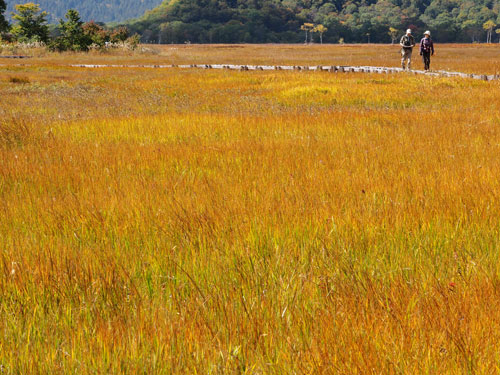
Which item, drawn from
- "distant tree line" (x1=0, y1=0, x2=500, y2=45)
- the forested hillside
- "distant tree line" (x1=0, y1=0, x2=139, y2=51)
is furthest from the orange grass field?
the forested hillside

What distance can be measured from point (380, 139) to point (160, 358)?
6.48 metres

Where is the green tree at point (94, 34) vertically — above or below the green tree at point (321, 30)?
below

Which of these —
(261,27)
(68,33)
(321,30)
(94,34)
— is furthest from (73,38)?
(321,30)

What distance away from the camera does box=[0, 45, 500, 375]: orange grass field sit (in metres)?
2.03

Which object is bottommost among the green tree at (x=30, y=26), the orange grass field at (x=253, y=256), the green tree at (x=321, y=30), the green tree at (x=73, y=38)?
the orange grass field at (x=253, y=256)

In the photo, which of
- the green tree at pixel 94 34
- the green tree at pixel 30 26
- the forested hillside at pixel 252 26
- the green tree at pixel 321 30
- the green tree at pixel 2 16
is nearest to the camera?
the green tree at pixel 2 16

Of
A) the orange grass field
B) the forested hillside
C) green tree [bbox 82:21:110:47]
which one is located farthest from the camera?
the forested hillside

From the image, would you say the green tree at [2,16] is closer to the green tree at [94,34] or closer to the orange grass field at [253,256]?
the green tree at [94,34]

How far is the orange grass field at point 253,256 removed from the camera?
2.03 metres

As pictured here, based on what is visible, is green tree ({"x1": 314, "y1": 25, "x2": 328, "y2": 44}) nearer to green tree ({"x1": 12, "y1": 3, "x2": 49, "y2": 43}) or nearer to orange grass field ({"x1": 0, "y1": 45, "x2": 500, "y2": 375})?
green tree ({"x1": 12, "y1": 3, "x2": 49, "y2": 43})

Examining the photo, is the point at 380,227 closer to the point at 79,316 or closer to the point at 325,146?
the point at 79,316

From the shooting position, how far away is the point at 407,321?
2.27 metres

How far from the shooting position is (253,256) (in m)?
3.10

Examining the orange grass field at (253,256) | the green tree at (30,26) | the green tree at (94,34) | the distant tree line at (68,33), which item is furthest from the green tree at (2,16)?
the orange grass field at (253,256)
